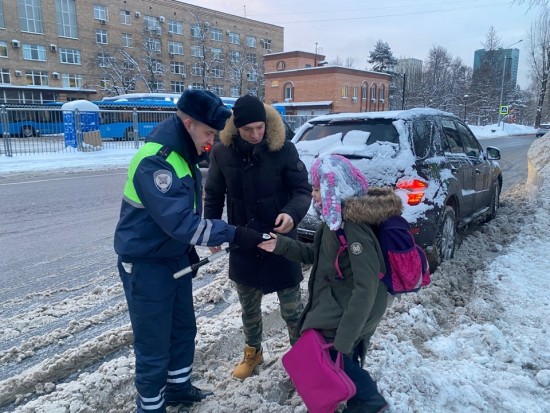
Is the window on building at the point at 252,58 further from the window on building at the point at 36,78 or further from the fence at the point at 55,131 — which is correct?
the fence at the point at 55,131

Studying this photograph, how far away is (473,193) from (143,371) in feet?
16.1

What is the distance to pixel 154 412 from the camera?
2.39m

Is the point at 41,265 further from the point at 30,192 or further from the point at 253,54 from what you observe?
the point at 253,54

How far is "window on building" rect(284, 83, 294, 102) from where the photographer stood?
51141 mm

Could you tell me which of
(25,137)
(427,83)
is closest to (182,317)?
(25,137)

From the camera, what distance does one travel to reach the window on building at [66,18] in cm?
5009

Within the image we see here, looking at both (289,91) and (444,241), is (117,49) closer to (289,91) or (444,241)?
(289,91)

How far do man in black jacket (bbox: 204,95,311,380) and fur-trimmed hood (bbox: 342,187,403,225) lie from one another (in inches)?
22.8

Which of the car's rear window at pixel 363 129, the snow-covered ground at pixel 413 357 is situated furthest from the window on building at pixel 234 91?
the snow-covered ground at pixel 413 357

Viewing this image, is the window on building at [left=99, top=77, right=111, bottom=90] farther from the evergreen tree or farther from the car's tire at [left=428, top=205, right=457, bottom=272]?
the car's tire at [left=428, top=205, right=457, bottom=272]

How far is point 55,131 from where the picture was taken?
20656mm

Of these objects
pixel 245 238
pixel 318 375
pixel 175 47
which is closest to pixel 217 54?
pixel 175 47

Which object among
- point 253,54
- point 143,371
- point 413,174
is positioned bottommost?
point 143,371

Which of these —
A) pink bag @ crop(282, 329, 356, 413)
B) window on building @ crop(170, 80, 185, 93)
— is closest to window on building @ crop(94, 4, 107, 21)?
window on building @ crop(170, 80, 185, 93)
